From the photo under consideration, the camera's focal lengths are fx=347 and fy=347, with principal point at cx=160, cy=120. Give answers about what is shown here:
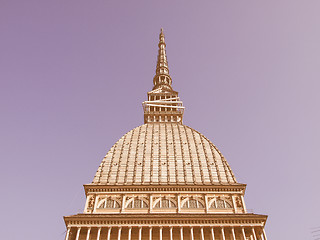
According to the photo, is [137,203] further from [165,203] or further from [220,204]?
[220,204]

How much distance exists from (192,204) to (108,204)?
9993 millimetres

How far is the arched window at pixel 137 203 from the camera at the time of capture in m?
40.8

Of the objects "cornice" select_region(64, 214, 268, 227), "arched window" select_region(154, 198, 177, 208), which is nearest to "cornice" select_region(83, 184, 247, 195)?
"arched window" select_region(154, 198, 177, 208)

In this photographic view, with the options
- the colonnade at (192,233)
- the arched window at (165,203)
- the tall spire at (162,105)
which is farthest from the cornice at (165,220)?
the tall spire at (162,105)

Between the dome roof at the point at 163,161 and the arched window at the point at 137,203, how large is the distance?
8.80 feet

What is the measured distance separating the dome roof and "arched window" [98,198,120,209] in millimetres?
2718

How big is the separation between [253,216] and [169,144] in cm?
1836

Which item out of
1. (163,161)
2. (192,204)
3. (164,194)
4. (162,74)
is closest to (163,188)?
(164,194)

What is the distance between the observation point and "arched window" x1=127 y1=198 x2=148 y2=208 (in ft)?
134

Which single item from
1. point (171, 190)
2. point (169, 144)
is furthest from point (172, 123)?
point (171, 190)

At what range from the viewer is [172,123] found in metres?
60.5

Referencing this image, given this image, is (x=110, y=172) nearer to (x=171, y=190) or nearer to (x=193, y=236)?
(x=171, y=190)

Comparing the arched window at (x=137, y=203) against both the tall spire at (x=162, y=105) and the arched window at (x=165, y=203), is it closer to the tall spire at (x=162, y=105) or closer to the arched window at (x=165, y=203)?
the arched window at (x=165, y=203)

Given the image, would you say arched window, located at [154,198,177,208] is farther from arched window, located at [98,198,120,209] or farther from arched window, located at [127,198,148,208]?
arched window, located at [98,198,120,209]
